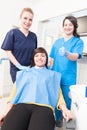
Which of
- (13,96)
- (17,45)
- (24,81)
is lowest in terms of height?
(13,96)

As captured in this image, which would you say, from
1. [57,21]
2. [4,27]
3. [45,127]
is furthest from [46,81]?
[4,27]

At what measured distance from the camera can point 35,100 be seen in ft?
5.16

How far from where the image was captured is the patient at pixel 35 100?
52.4 inches

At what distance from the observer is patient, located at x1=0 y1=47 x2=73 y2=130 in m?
1.33

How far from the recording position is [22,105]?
1.49m

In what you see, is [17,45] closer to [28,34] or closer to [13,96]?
[28,34]

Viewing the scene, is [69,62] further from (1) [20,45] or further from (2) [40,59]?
(1) [20,45]

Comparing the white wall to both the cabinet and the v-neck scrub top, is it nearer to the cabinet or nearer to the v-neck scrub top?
the cabinet

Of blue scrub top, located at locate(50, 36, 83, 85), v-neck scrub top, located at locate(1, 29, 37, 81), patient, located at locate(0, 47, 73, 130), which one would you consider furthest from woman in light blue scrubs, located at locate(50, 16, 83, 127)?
v-neck scrub top, located at locate(1, 29, 37, 81)

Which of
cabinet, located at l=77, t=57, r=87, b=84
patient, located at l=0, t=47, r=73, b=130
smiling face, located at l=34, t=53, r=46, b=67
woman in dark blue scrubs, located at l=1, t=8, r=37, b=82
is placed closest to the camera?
patient, located at l=0, t=47, r=73, b=130

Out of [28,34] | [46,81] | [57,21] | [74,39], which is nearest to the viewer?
[46,81]

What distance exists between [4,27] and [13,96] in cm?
212

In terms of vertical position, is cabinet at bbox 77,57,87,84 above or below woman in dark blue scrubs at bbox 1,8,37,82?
below

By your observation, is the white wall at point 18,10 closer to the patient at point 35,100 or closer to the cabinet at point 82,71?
the cabinet at point 82,71
